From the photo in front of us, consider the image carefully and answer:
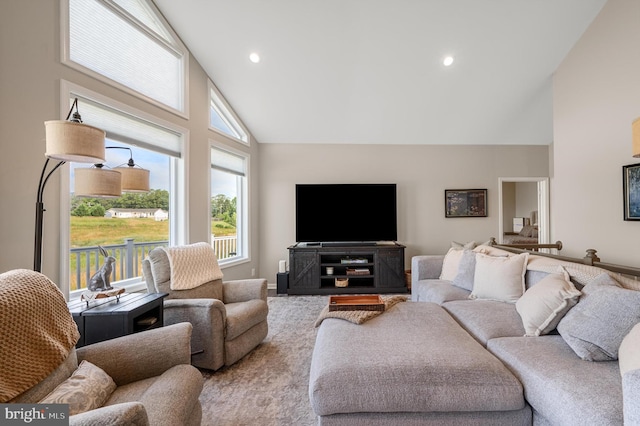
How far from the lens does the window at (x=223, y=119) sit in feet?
12.0

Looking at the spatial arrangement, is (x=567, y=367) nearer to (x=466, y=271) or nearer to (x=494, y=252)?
(x=466, y=271)

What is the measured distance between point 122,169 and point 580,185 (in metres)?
4.73

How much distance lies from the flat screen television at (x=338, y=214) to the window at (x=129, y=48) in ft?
7.26

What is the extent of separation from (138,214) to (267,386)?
2.19 meters

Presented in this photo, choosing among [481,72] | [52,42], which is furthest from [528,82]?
[52,42]

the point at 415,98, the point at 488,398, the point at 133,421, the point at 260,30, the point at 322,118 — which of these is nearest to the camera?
the point at 133,421

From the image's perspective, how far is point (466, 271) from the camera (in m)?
2.69

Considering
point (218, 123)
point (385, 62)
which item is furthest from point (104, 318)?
point (385, 62)

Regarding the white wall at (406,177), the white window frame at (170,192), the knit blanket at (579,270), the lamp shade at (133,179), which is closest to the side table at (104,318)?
the white window frame at (170,192)

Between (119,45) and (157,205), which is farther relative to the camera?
(157,205)

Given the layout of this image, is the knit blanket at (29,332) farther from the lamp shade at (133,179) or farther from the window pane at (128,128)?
the window pane at (128,128)

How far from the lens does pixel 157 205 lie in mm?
2994

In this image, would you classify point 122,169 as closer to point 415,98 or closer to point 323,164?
point 323,164

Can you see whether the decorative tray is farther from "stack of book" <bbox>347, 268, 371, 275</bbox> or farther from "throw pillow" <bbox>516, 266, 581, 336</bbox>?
"stack of book" <bbox>347, 268, 371, 275</bbox>
